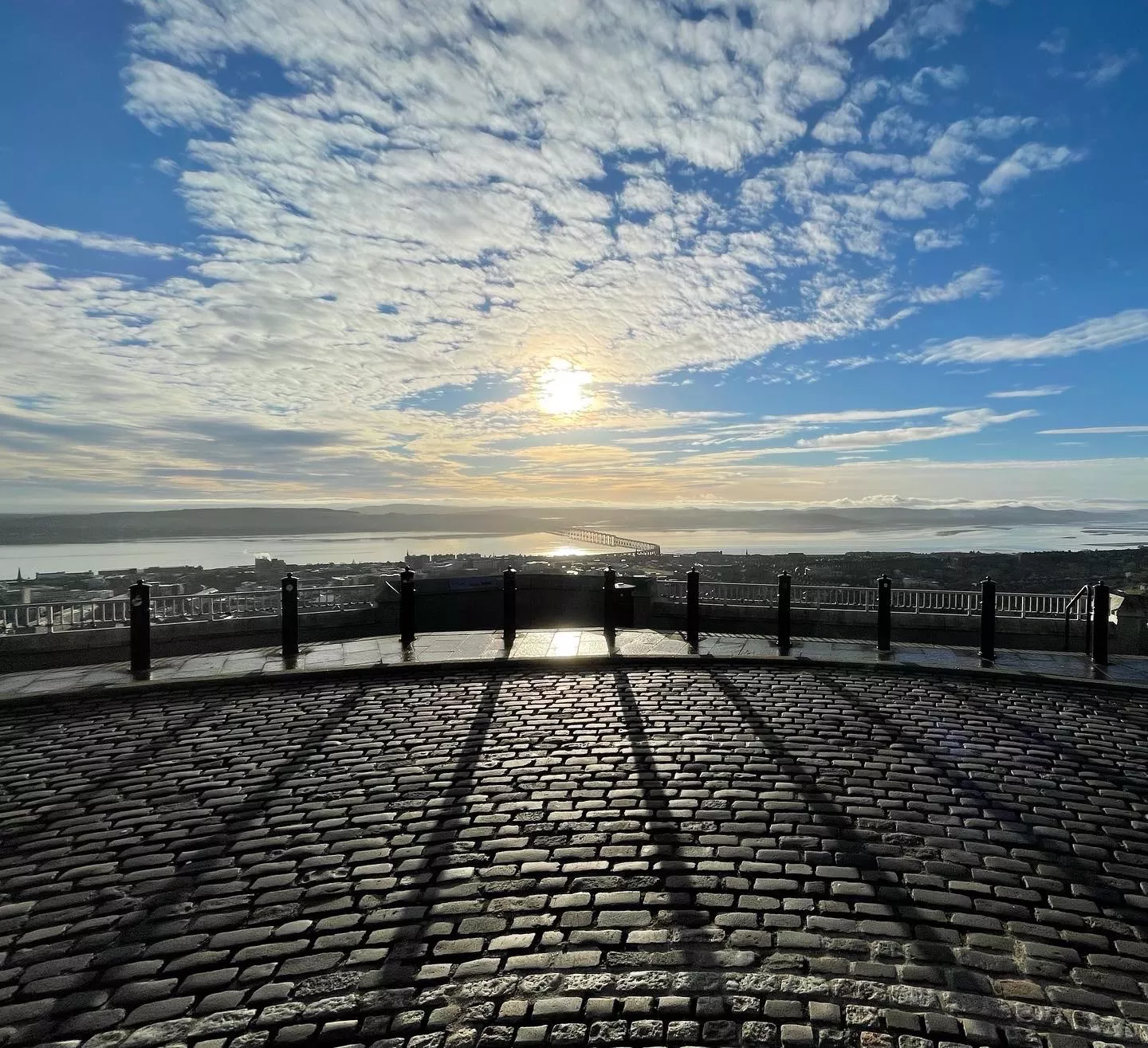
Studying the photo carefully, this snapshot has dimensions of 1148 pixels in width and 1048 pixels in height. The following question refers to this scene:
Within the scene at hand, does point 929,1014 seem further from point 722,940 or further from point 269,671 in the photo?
point 269,671

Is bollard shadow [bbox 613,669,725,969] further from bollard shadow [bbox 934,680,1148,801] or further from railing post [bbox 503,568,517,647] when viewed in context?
railing post [bbox 503,568,517,647]

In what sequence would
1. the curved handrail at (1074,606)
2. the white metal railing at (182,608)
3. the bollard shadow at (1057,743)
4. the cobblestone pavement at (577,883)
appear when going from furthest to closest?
the white metal railing at (182,608)
the curved handrail at (1074,606)
the bollard shadow at (1057,743)
the cobblestone pavement at (577,883)

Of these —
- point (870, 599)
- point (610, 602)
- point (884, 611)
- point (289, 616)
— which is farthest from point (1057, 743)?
point (289, 616)

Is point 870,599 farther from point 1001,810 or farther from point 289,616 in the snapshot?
point 289,616

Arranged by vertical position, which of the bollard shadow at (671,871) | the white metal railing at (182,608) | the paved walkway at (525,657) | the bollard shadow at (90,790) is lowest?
the bollard shadow at (90,790)

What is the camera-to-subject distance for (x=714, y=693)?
927cm

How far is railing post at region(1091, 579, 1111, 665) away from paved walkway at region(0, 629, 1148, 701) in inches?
8.9

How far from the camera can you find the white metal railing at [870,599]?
14656mm

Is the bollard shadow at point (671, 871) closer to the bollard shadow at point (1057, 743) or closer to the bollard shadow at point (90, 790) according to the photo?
the bollard shadow at point (1057, 743)

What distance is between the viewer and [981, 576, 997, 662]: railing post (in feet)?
38.5

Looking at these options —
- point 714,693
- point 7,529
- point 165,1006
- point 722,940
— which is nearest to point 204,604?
point 714,693

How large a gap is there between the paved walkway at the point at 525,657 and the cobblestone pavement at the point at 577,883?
2691mm

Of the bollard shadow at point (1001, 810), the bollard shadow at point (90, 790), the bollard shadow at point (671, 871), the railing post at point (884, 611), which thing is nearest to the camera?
the bollard shadow at point (671, 871)

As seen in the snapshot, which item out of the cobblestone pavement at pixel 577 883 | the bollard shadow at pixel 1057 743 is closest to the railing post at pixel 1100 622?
the bollard shadow at pixel 1057 743
